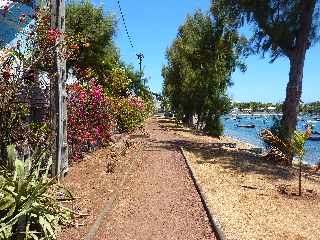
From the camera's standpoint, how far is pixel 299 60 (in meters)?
23.5

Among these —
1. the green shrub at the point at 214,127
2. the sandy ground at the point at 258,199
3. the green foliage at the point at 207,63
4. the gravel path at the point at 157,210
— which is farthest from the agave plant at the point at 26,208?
the green shrub at the point at 214,127

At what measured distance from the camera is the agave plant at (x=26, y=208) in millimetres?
7742

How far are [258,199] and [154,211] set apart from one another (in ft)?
12.2

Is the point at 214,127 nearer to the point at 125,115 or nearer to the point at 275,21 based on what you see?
the point at 125,115

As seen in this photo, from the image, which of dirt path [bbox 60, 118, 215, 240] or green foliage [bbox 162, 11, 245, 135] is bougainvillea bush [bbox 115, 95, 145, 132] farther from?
dirt path [bbox 60, 118, 215, 240]

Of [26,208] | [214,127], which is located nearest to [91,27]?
[214,127]

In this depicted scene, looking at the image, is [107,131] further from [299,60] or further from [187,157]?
[299,60]

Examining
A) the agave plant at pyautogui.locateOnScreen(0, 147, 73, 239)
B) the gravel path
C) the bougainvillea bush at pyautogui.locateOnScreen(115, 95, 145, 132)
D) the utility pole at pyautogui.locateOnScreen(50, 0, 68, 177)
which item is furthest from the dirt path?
the bougainvillea bush at pyautogui.locateOnScreen(115, 95, 145, 132)

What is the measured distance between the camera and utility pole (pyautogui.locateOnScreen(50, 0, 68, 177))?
42.8 feet

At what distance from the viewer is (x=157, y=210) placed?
1069 centimetres

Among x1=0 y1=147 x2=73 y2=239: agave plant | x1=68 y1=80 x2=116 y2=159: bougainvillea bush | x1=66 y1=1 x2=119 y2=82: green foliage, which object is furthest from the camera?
→ x1=66 y1=1 x2=119 y2=82: green foliage

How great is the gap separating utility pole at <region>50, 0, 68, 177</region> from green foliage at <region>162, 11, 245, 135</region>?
28.0 m

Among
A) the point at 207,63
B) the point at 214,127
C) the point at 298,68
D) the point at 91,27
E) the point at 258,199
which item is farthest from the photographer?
the point at 214,127

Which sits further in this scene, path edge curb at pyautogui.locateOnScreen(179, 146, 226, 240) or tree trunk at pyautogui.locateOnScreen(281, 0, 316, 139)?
tree trunk at pyautogui.locateOnScreen(281, 0, 316, 139)
